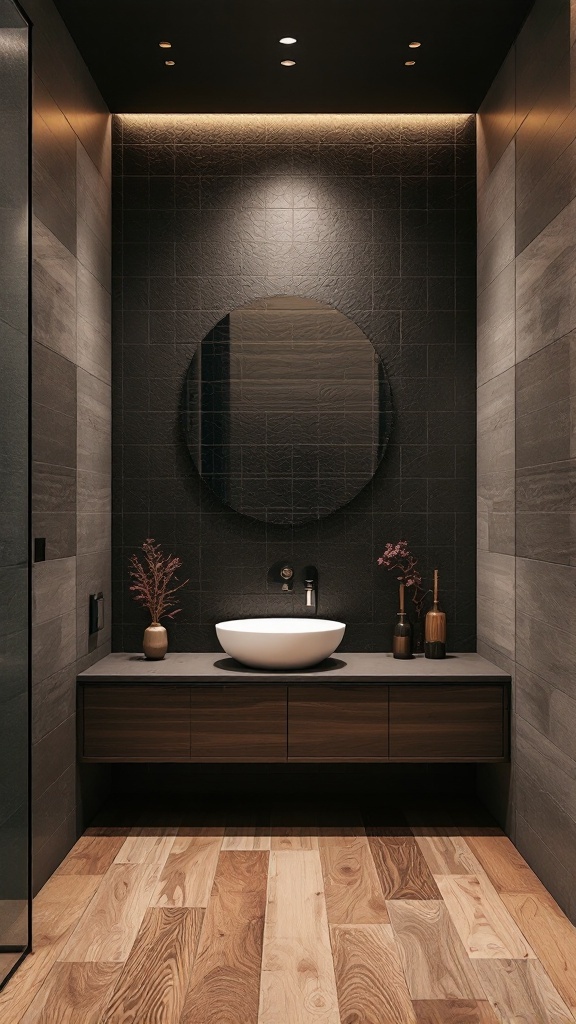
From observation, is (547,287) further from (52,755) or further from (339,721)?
(52,755)

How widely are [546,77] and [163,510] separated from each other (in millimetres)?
2210

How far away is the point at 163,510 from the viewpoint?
3.73 m

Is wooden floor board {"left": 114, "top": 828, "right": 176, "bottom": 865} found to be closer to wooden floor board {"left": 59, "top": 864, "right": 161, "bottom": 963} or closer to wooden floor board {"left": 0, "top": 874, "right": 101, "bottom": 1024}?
wooden floor board {"left": 59, "top": 864, "right": 161, "bottom": 963}

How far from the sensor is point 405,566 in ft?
12.2

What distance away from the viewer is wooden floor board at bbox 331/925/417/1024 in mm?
2059

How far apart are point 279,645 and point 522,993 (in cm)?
143

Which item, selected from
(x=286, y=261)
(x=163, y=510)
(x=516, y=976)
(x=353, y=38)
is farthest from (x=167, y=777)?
(x=353, y=38)

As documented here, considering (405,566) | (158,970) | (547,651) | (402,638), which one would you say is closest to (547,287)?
(547,651)

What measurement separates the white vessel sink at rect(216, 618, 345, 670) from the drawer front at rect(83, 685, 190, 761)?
26cm

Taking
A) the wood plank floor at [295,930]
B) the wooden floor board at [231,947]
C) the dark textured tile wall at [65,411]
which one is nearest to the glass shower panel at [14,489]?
the wood plank floor at [295,930]

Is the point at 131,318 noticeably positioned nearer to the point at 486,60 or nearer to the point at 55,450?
the point at 55,450

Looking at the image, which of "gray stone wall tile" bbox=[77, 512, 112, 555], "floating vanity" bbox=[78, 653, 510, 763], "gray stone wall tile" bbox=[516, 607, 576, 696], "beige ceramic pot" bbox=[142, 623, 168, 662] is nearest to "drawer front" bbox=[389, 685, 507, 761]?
"floating vanity" bbox=[78, 653, 510, 763]

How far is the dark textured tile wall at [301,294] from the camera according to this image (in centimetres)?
372

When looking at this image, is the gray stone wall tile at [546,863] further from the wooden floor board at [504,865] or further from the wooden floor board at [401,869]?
the wooden floor board at [401,869]
